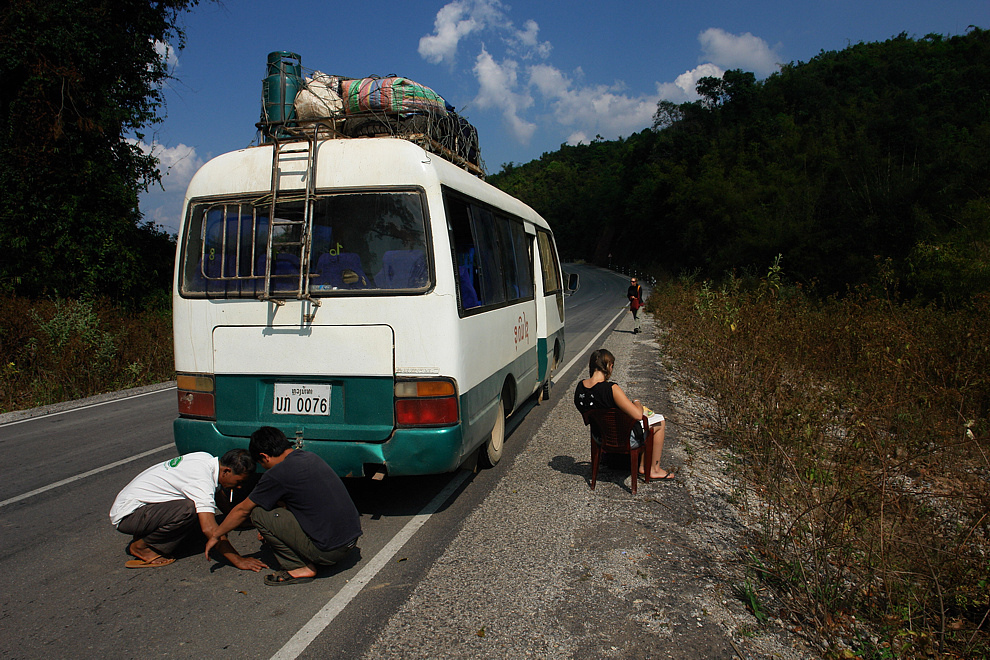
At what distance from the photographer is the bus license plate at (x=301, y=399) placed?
14.4 ft

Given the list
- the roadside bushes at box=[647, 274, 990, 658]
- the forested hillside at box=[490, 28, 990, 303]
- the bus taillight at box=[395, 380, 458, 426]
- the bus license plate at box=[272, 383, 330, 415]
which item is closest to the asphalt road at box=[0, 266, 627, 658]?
the bus taillight at box=[395, 380, 458, 426]

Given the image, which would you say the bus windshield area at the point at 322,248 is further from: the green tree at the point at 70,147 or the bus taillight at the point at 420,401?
the green tree at the point at 70,147

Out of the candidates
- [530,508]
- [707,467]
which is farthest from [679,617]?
[707,467]

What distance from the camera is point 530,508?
4773mm

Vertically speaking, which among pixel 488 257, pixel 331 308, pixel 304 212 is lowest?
pixel 331 308

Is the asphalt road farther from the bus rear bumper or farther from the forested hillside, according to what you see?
the forested hillside

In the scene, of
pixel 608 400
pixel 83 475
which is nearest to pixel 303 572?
pixel 608 400

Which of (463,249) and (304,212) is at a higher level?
(304,212)

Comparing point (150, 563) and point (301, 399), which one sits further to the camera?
point (301, 399)

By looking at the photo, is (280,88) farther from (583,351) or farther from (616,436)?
(583,351)

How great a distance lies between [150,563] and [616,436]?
3522 mm

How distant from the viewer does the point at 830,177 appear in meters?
36.0

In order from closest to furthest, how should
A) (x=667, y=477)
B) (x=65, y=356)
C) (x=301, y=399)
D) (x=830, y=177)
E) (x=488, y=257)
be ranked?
(x=301, y=399)
(x=667, y=477)
(x=488, y=257)
(x=65, y=356)
(x=830, y=177)

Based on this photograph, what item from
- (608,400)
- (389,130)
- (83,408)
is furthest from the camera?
(83,408)
